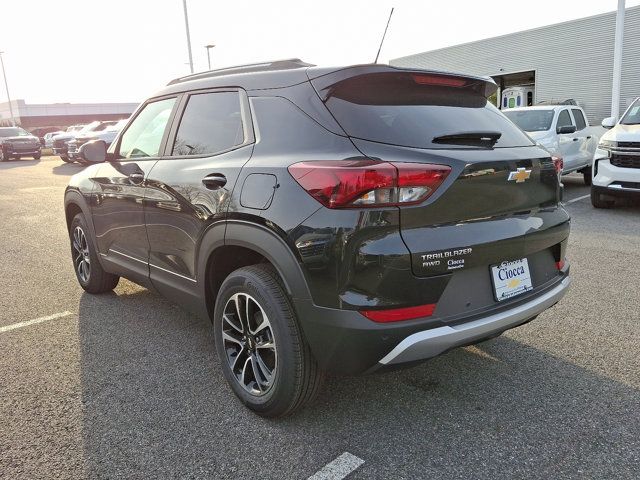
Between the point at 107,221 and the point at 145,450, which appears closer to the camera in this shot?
the point at 145,450

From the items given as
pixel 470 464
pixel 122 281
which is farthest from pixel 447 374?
pixel 122 281

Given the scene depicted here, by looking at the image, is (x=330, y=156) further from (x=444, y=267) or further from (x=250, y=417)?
(x=250, y=417)

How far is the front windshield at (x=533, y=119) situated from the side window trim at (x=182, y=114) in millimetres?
8563

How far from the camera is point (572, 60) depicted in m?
24.3

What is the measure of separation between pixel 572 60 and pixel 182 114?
25287mm

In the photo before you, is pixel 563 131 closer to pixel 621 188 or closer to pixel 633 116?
pixel 633 116

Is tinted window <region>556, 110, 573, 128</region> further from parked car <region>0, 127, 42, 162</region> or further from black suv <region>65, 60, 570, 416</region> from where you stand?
parked car <region>0, 127, 42, 162</region>

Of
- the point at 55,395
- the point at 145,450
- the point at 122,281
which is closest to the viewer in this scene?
the point at 145,450

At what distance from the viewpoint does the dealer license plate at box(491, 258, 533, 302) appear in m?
2.59

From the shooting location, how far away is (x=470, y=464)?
2365 mm

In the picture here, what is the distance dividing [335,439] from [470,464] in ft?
2.07

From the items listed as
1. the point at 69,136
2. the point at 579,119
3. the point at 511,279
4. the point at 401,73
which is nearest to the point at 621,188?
the point at 579,119

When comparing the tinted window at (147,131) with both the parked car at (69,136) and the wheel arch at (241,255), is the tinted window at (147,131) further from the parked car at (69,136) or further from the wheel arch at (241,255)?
the parked car at (69,136)

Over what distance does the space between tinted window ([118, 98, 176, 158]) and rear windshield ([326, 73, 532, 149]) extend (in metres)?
1.54
